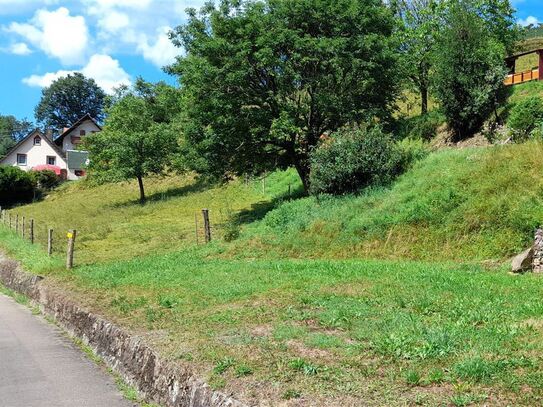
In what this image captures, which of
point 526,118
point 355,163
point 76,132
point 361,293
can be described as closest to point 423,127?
point 526,118

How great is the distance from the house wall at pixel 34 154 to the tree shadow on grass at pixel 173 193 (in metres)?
37.1

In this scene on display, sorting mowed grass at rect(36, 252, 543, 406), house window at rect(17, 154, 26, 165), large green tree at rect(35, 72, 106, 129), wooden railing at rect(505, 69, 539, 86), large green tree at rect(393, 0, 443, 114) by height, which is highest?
large green tree at rect(35, 72, 106, 129)

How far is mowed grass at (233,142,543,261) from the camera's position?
13.3 meters

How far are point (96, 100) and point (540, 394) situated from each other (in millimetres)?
121996

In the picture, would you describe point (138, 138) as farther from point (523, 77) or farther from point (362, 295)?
point (362, 295)

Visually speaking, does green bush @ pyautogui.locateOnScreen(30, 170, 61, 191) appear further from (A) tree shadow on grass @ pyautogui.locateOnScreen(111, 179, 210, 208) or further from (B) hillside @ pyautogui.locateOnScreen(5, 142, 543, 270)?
(B) hillside @ pyautogui.locateOnScreen(5, 142, 543, 270)

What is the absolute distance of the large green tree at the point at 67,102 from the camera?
370 feet

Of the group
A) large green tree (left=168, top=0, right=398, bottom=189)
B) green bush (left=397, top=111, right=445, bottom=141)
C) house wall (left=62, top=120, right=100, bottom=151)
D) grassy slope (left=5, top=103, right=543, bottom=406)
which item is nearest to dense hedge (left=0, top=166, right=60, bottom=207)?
house wall (left=62, top=120, right=100, bottom=151)

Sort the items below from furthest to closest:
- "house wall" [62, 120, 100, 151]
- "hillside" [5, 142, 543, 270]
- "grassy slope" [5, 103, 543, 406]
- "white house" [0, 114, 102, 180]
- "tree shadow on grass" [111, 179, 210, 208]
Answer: "house wall" [62, 120, 100, 151], "white house" [0, 114, 102, 180], "tree shadow on grass" [111, 179, 210, 208], "hillside" [5, 142, 543, 270], "grassy slope" [5, 103, 543, 406]

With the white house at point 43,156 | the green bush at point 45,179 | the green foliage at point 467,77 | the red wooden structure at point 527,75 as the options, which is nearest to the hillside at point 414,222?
the green foliage at point 467,77

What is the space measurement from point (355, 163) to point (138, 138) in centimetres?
2637

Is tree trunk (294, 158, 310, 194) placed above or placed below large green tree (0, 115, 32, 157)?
below

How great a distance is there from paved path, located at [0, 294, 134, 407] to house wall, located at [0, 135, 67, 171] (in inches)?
2750

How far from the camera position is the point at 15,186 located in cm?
5544
